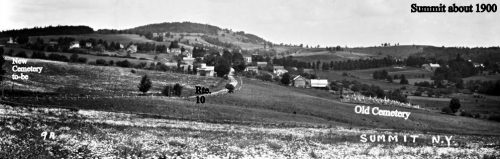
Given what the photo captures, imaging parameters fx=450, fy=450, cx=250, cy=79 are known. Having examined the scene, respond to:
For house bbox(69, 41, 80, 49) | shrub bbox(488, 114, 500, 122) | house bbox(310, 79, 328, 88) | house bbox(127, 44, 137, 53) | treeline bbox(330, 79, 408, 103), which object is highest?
house bbox(69, 41, 80, 49)

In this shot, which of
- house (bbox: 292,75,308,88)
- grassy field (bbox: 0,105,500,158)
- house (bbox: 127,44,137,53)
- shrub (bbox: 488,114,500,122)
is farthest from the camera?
house (bbox: 127,44,137,53)

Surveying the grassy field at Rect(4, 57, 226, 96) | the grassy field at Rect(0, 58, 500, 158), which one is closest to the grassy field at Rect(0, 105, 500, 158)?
the grassy field at Rect(0, 58, 500, 158)

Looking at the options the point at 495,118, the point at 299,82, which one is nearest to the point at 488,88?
the point at 495,118

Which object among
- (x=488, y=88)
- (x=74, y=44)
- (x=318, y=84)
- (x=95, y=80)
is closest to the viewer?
(x=95, y=80)

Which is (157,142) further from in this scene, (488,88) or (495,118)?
(488,88)

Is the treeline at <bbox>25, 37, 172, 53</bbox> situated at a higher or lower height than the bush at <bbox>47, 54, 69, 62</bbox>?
higher

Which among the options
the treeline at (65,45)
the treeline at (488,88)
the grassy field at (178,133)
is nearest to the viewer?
the grassy field at (178,133)

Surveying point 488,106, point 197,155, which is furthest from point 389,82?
point 197,155

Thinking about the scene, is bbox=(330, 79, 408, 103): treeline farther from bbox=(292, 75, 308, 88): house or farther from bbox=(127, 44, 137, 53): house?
bbox=(127, 44, 137, 53): house

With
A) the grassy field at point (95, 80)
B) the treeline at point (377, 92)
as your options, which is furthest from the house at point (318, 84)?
the grassy field at point (95, 80)

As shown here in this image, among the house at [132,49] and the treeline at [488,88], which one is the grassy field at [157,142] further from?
the house at [132,49]

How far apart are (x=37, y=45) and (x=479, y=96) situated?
137 metres

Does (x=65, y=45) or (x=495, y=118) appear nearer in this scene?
(x=495, y=118)

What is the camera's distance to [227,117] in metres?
55.1
